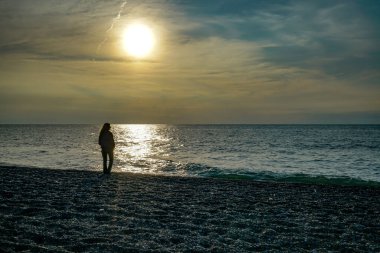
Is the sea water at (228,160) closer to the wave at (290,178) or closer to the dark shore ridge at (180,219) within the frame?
the wave at (290,178)

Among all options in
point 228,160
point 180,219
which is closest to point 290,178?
point 228,160

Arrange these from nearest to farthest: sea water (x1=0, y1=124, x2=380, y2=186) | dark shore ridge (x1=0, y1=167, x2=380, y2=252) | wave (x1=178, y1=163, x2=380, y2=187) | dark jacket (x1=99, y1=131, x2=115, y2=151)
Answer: dark shore ridge (x1=0, y1=167, x2=380, y2=252)
dark jacket (x1=99, y1=131, x2=115, y2=151)
wave (x1=178, y1=163, x2=380, y2=187)
sea water (x1=0, y1=124, x2=380, y2=186)

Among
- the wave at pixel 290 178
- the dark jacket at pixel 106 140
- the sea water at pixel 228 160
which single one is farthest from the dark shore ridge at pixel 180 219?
the sea water at pixel 228 160

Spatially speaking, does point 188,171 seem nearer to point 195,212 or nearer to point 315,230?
point 195,212

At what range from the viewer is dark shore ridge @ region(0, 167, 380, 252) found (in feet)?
22.7

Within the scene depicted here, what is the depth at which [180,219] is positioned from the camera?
349 inches

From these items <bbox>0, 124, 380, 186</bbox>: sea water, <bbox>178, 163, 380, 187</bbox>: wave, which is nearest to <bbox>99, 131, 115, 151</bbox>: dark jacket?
<bbox>0, 124, 380, 186</bbox>: sea water

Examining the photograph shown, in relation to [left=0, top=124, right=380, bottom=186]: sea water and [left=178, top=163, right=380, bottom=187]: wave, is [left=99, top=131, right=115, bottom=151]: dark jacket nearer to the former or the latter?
[left=0, top=124, right=380, bottom=186]: sea water

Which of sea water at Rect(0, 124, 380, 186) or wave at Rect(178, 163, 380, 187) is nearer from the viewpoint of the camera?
wave at Rect(178, 163, 380, 187)

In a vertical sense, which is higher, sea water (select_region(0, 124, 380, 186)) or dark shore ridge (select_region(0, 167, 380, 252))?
dark shore ridge (select_region(0, 167, 380, 252))

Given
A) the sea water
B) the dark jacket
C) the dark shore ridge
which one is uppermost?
the dark jacket

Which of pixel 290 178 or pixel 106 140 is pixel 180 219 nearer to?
pixel 106 140

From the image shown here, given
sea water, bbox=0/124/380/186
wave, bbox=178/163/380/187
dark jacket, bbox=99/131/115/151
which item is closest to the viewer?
dark jacket, bbox=99/131/115/151

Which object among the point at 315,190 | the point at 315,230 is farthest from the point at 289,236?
the point at 315,190
